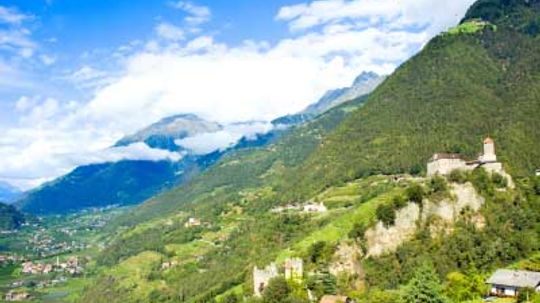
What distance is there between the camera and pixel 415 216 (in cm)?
11938

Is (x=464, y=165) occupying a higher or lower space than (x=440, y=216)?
higher

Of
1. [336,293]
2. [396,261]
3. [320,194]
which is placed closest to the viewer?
[336,293]

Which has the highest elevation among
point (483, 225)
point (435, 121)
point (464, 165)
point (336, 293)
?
point (435, 121)

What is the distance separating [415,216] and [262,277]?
28.7 meters

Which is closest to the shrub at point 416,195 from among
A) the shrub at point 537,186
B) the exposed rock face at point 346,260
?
the exposed rock face at point 346,260

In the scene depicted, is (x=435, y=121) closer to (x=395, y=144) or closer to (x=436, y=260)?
(x=395, y=144)

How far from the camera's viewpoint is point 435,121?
644 ft

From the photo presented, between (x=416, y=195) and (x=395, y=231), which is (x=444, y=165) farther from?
(x=395, y=231)

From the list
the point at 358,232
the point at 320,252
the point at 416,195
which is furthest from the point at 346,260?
the point at 416,195

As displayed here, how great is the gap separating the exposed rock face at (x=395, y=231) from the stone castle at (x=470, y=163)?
12915 millimetres

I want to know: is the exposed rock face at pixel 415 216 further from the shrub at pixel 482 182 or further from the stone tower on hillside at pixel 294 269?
the stone tower on hillside at pixel 294 269

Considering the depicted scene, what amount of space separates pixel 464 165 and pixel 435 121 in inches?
2633

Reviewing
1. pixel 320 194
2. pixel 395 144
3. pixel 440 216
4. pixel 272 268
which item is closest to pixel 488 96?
pixel 395 144

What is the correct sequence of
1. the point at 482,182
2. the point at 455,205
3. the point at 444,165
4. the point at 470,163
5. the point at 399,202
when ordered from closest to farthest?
the point at 455,205
the point at 399,202
the point at 482,182
the point at 470,163
the point at 444,165
